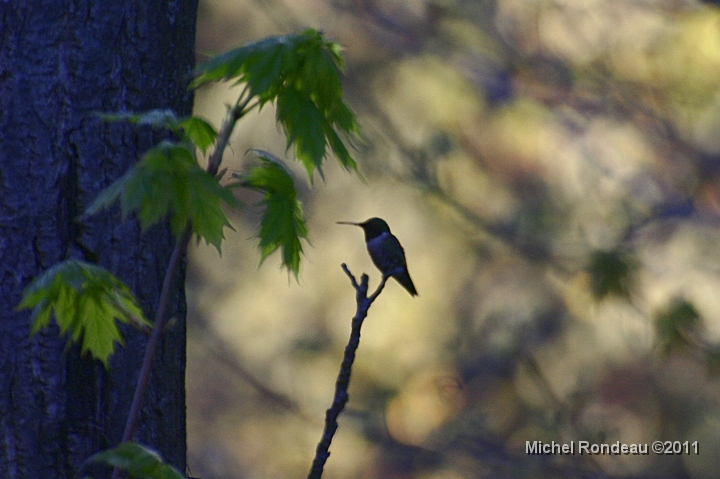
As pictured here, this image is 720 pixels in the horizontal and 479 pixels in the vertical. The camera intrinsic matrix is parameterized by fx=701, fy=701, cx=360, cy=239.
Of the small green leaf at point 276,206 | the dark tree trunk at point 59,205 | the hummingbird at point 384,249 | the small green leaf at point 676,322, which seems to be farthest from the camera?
the small green leaf at point 676,322

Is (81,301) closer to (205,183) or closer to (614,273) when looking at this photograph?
(205,183)

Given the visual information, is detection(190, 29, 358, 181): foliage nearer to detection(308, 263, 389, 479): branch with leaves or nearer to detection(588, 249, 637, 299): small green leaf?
detection(308, 263, 389, 479): branch with leaves

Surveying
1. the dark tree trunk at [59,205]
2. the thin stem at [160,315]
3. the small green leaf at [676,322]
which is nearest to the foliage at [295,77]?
the thin stem at [160,315]

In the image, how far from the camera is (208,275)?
2.42 metres

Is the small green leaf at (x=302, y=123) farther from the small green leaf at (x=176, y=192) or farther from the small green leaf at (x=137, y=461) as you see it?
the small green leaf at (x=137, y=461)

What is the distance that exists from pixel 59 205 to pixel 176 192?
282 mm

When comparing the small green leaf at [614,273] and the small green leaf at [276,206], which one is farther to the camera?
the small green leaf at [614,273]

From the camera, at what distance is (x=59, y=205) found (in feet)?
2.27

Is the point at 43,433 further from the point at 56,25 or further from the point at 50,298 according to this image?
the point at 56,25

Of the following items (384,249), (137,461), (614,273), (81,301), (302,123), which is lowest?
(137,461)

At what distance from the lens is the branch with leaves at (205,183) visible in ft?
1.55

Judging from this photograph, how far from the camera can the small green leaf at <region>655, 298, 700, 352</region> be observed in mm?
1803

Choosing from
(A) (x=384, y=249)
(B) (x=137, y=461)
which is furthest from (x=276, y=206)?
(A) (x=384, y=249)

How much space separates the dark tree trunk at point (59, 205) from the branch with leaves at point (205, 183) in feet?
0.50
